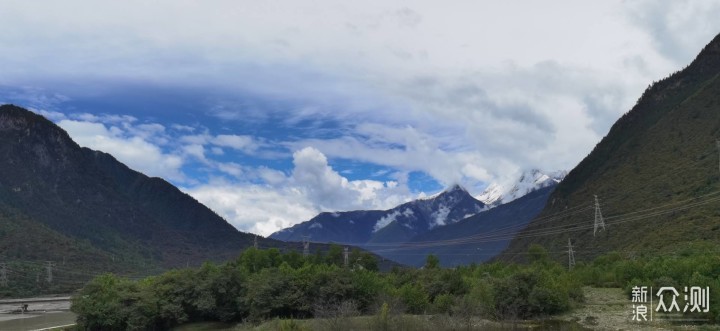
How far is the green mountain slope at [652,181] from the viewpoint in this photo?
98.4m

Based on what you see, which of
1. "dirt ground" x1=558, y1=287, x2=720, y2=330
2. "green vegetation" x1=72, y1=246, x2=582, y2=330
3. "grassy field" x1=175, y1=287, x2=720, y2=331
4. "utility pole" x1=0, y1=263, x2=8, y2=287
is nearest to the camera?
"dirt ground" x1=558, y1=287, x2=720, y2=330

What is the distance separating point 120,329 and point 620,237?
90.8m

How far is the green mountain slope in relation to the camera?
9838cm

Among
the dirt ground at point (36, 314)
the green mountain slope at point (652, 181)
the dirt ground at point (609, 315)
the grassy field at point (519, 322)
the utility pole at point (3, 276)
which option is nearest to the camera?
the dirt ground at point (609, 315)

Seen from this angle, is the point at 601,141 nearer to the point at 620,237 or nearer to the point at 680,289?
the point at 620,237

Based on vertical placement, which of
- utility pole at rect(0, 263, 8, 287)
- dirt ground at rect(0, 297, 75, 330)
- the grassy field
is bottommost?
dirt ground at rect(0, 297, 75, 330)

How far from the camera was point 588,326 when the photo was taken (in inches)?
1965

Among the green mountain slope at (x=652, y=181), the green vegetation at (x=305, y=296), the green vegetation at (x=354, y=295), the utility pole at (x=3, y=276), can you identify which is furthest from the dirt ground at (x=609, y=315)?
the utility pole at (x=3, y=276)

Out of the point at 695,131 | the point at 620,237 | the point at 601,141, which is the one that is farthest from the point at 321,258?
the point at 601,141

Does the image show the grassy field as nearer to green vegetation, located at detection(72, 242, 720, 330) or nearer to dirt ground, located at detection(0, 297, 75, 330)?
green vegetation, located at detection(72, 242, 720, 330)

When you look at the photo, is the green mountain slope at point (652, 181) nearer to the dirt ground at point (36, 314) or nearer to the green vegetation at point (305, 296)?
the green vegetation at point (305, 296)

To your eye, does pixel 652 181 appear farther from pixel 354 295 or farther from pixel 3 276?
pixel 3 276

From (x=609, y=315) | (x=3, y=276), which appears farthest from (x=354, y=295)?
(x=3, y=276)

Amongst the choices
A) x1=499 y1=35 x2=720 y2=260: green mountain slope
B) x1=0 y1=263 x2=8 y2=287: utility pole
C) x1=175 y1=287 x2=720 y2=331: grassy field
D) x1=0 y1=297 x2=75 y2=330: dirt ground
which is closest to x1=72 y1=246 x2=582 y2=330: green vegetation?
x1=175 y1=287 x2=720 y2=331: grassy field
